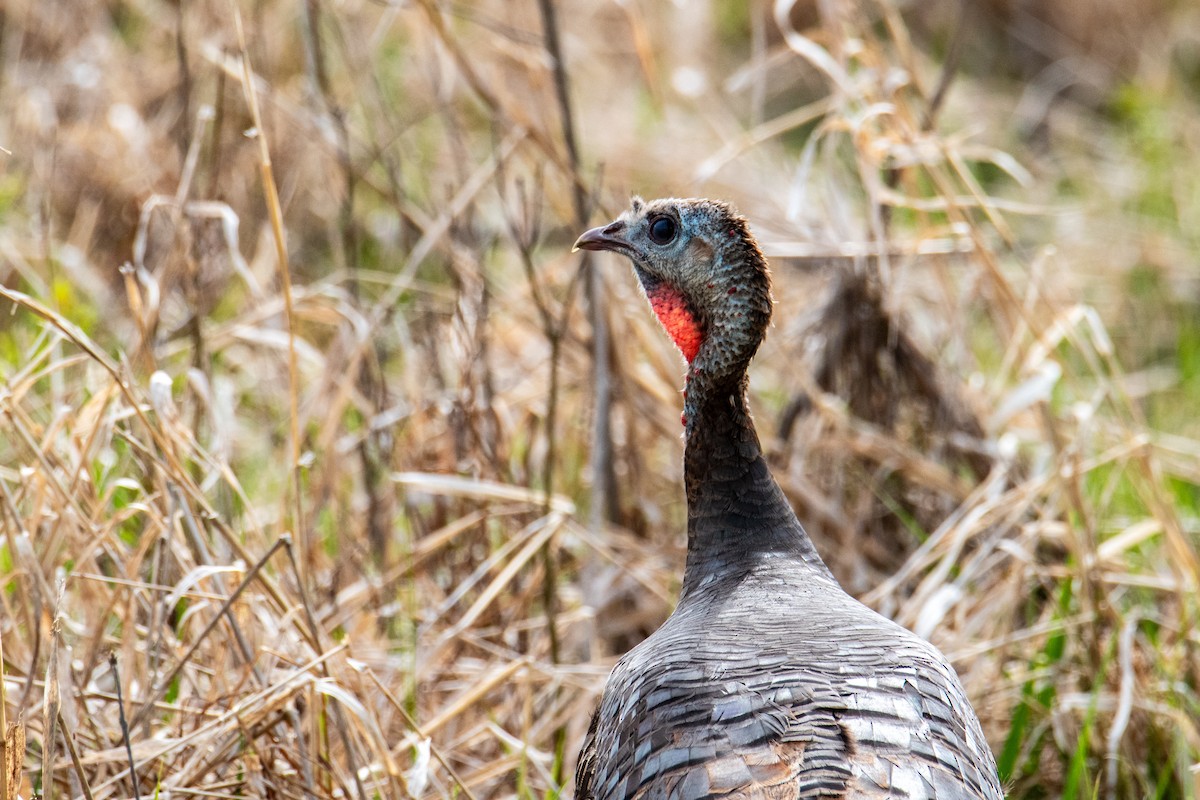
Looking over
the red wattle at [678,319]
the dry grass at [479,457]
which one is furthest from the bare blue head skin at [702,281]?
the dry grass at [479,457]

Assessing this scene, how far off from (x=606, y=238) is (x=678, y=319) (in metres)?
0.24

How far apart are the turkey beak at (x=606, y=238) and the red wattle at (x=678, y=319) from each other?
0.13 metres

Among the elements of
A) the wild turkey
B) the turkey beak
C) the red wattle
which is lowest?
the wild turkey

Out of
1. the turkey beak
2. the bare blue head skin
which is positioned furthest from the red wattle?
the turkey beak

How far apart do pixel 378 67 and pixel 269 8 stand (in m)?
0.60

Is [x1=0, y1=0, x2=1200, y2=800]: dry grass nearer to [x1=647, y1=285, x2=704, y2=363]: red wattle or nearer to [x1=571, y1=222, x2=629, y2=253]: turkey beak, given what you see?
[x1=571, y1=222, x2=629, y2=253]: turkey beak

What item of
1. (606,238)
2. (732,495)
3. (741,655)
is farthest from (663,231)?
(741,655)

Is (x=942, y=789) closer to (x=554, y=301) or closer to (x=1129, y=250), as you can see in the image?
(x=554, y=301)

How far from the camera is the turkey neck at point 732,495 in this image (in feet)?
8.72

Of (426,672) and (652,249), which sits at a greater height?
(652,249)

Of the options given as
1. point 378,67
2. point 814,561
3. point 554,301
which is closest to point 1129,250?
point 554,301

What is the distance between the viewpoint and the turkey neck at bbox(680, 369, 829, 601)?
2658 millimetres

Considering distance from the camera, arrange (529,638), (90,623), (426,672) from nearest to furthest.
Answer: (90,623), (426,672), (529,638)

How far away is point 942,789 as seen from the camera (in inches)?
79.4
